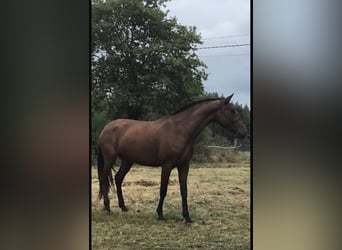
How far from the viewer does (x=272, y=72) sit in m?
2.43

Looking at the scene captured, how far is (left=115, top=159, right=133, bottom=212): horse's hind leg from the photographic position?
2.50 meters

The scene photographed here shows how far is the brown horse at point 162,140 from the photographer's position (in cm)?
248

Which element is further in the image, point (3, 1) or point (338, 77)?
point (3, 1)

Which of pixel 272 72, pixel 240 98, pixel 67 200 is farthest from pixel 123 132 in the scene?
pixel 272 72

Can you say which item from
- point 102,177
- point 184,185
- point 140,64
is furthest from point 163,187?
point 140,64

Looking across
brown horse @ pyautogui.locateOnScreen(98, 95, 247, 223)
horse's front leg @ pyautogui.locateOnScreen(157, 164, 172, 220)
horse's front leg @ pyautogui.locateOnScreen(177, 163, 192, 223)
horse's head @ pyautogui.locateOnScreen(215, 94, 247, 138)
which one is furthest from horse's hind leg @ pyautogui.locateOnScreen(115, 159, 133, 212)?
horse's head @ pyautogui.locateOnScreen(215, 94, 247, 138)

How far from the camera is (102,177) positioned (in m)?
2.54

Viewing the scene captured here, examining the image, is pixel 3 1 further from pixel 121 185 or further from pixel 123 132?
A: pixel 121 185

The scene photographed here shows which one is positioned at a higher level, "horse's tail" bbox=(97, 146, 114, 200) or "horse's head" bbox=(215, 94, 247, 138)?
"horse's head" bbox=(215, 94, 247, 138)

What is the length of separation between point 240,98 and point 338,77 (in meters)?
0.55

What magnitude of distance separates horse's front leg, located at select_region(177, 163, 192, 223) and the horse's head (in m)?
0.33

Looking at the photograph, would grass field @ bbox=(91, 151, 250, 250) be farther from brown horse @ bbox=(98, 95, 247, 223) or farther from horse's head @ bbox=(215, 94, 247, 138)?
horse's head @ bbox=(215, 94, 247, 138)

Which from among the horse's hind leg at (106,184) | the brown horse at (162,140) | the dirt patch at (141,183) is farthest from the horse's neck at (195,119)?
the horse's hind leg at (106,184)

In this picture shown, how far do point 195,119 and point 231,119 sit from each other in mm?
208
